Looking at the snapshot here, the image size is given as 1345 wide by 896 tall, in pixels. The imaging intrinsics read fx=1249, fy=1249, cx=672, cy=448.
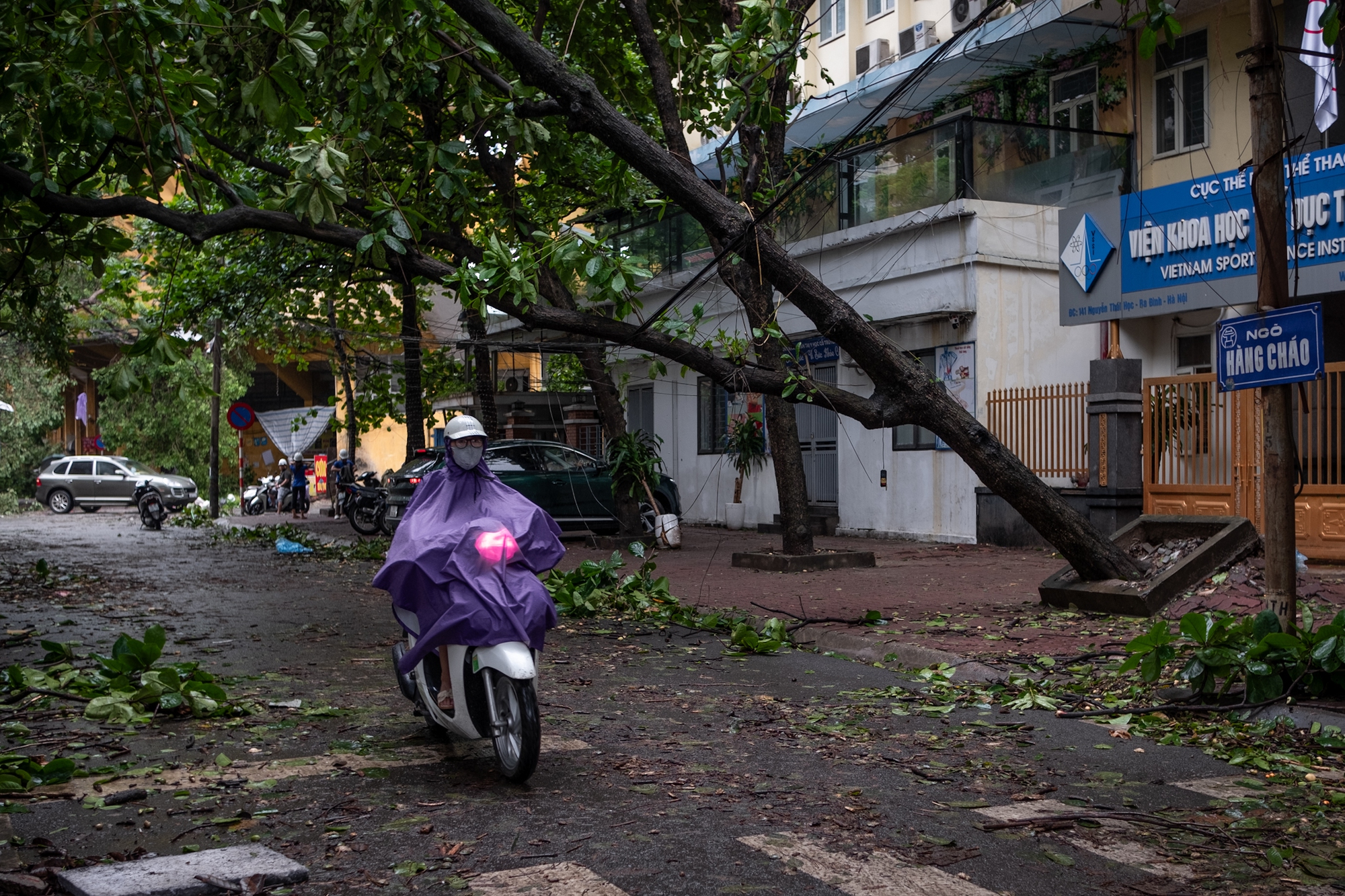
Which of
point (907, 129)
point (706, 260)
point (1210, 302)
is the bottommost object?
Result: point (1210, 302)

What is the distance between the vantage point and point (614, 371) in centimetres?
2969

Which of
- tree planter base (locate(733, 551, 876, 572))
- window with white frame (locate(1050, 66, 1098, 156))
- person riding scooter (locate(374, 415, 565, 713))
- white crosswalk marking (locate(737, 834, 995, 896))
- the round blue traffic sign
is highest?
window with white frame (locate(1050, 66, 1098, 156))

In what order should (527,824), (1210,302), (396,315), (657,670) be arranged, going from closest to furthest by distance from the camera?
(527,824) → (657,670) → (1210,302) → (396,315)

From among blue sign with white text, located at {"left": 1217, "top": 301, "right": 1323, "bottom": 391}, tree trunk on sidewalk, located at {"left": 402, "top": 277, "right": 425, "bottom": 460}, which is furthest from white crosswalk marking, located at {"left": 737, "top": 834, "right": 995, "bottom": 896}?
tree trunk on sidewalk, located at {"left": 402, "top": 277, "right": 425, "bottom": 460}

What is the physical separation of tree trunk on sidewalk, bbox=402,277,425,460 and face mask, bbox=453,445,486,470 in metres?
17.1

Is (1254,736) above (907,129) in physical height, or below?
below

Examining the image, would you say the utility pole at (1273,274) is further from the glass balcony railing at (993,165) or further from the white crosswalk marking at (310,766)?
the glass balcony railing at (993,165)

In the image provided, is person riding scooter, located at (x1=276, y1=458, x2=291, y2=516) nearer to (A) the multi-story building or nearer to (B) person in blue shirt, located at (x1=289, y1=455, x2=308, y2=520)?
(B) person in blue shirt, located at (x1=289, y1=455, x2=308, y2=520)

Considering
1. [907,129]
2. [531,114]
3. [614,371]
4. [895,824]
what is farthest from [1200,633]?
[614,371]

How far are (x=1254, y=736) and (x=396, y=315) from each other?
78.4 ft

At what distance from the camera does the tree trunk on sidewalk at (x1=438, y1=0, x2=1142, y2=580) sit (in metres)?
9.13

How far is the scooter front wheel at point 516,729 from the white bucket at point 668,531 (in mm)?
13391

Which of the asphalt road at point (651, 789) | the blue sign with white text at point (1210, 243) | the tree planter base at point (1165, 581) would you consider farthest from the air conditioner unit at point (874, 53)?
the asphalt road at point (651, 789)

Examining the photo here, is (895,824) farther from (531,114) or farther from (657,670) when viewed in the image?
(531,114)
